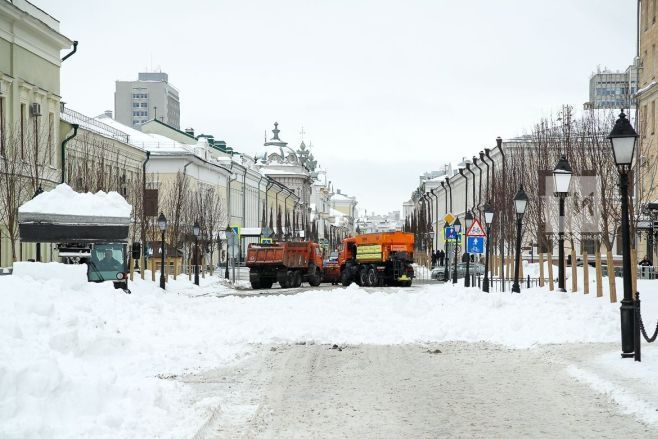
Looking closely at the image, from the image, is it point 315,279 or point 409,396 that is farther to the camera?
point 315,279

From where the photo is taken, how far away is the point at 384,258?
49.6m

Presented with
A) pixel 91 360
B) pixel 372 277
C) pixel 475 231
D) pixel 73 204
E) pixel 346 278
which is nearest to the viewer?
pixel 91 360

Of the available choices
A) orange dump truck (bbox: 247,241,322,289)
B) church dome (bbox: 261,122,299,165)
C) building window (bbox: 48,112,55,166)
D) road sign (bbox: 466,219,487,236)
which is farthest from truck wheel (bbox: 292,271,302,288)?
church dome (bbox: 261,122,299,165)

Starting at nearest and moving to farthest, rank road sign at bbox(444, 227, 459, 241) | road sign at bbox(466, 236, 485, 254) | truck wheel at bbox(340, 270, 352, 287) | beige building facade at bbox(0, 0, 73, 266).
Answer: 1. road sign at bbox(466, 236, 485, 254)
2. beige building facade at bbox(0, 0, 73, 266)
3. road sign at bbox(444, 227, 459, 241)
4. truck wheel at bbox(340, 270, 352, 287)

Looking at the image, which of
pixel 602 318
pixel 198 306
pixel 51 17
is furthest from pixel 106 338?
pixel 51 17

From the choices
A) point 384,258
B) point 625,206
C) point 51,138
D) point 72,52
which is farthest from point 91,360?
point 72,52

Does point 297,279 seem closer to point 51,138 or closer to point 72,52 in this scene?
point 51,138

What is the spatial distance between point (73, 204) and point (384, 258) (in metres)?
21.1

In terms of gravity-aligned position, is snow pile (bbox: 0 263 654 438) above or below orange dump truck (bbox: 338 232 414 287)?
below

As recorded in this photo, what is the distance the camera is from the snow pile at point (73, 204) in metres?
31.7

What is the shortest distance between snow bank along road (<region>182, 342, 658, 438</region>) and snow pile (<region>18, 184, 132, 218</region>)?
16391 mm

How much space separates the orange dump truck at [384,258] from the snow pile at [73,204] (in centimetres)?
1872

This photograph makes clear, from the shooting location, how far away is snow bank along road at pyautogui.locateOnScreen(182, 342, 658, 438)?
9.80 meters

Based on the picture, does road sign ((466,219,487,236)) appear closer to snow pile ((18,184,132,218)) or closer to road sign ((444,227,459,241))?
road sign ((444,227,459,241))
